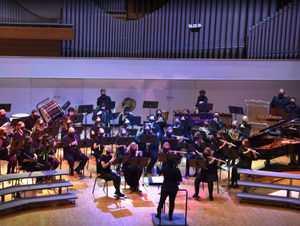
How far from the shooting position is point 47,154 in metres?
9.91

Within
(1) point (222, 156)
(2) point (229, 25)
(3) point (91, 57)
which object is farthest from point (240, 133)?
(3) point (91, 57)

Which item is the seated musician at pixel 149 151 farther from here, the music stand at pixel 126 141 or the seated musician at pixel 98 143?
the seated musician at pixel 98 143

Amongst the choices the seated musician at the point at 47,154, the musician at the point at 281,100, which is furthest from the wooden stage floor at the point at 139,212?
the musician at the point at 281,100

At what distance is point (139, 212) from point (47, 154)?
307cm

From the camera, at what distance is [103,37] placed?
Answer: 50.3 feet

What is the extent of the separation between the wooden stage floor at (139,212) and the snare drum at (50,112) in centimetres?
436

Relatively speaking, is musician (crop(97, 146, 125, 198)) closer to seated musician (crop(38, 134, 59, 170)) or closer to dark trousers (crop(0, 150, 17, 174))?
Answer: seated musician (crop(38, 134, 59, 170))

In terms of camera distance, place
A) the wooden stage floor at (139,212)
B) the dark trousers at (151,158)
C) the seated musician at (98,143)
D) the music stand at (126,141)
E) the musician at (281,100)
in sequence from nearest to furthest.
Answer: the wooden stage floor at (139,212)
the music stand at (126,141)
the seated musician at (98,143)
the dark trousers at (151,158)
the musician at (281,100)

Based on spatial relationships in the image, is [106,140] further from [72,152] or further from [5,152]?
[5,152]

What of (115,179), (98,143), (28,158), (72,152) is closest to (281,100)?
(98,143)

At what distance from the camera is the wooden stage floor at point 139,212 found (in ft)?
25.8

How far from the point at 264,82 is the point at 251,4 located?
345 cm

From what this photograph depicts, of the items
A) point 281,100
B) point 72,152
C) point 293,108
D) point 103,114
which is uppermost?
point 281,100

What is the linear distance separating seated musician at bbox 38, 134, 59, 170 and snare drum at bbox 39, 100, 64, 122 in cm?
326
